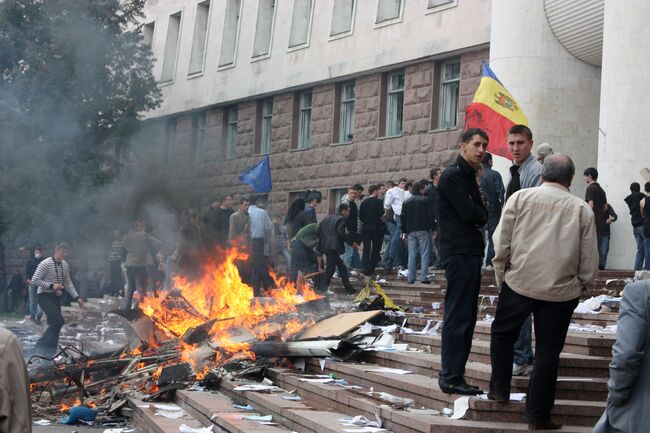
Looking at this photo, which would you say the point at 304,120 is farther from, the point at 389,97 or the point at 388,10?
the point at 388,10

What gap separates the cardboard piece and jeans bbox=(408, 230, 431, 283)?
4748 mm

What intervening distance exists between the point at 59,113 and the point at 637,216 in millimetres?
22257

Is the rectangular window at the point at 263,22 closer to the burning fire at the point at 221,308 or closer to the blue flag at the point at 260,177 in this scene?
the blue flag at the point at 260,177

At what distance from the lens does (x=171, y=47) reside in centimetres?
4241

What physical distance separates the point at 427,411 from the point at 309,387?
2343 mm

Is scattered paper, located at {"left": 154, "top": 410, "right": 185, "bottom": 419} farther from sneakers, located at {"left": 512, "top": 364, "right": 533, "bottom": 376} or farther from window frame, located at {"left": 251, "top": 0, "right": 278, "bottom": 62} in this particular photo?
window frame, located at {"left": 251, "top": 0, "right": 278, "bottom": 62}

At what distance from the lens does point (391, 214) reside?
75.2 ft

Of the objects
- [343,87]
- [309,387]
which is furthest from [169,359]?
[343,87]

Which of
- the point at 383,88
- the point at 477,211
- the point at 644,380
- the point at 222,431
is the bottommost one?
the point at 222,431

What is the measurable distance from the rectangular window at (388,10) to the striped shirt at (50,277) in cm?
1308

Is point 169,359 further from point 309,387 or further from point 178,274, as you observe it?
point 178,274

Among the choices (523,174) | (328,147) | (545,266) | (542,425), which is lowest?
(542,425)

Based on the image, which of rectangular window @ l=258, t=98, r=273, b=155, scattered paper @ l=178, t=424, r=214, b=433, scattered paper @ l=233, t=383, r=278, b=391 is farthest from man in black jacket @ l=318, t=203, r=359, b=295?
rectangular window @ l=258, t=98, r=273, b=155

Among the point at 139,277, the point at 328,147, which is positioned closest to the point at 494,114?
the point at 139,277
